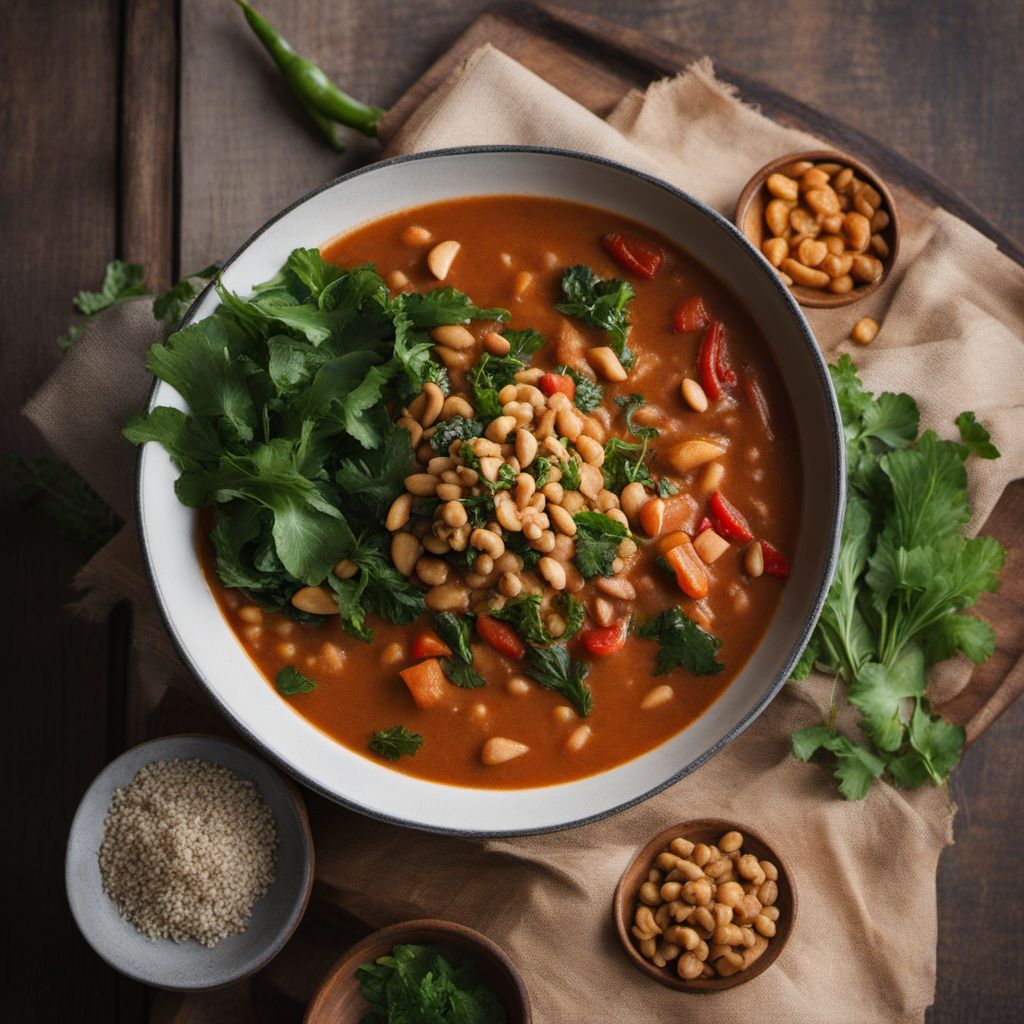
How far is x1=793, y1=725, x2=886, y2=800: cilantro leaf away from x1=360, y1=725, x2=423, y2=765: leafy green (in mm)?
1450

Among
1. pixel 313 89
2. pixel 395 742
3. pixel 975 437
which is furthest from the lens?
pixel 313 89

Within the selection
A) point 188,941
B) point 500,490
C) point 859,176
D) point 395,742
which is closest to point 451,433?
point 500,490

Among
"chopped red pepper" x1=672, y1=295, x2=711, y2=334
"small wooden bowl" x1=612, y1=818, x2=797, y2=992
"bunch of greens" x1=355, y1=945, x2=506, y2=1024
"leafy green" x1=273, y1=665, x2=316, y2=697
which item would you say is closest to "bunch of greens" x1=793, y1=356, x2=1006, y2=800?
"small wooden bowl" x1=612, y1=818, x2=797, y2=992

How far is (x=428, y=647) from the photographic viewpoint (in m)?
3.99

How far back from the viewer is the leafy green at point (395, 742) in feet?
13.3

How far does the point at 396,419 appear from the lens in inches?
159

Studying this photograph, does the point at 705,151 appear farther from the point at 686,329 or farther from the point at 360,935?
the point at 360,935

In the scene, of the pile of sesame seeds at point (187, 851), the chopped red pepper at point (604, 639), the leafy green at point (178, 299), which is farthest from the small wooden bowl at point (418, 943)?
the leafy green at point (178, 299)

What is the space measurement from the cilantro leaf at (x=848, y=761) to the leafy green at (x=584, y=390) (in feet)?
4.87

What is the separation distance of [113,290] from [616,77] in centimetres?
235

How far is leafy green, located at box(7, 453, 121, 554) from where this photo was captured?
478 centimetres

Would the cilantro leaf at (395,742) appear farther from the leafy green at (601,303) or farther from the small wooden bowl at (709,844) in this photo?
the leafy green at (601,303)

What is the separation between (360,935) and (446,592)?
155 centimetres

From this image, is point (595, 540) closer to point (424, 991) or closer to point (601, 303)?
point (601, 303)
